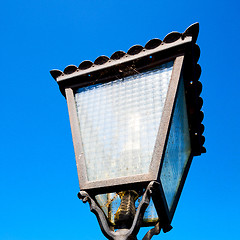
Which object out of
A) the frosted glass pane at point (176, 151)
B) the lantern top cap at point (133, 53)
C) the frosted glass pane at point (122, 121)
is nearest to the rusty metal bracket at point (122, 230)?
the frosted glass pane at point (122, 121)

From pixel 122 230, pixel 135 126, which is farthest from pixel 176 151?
pixel 122 230

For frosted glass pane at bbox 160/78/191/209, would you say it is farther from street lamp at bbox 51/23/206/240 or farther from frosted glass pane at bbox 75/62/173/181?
frosted glass pane at bbox 75/62/173/181

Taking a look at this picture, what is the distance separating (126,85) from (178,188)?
1.55 m

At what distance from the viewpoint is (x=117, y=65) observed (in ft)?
15.2

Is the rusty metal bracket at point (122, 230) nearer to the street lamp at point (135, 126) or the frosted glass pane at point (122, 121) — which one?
the street lamp at point (135, 126)

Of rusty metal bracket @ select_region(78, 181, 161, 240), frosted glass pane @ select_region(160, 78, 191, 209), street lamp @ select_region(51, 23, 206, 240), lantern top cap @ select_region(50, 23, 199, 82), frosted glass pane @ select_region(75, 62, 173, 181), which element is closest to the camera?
rusty metal bracket @ select_region(78, 181, 161, 240)

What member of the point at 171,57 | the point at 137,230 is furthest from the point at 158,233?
the point at 171,57

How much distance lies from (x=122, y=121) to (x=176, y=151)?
828 millimetres

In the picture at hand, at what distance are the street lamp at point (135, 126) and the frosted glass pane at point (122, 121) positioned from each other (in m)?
0.01

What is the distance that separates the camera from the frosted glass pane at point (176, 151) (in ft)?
12.8

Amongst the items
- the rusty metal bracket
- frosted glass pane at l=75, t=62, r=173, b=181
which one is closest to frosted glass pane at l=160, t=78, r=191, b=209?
frosted glass pane at l=75, t=62, r=173, b=181

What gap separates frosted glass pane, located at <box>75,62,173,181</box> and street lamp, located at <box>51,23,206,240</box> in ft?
0.04

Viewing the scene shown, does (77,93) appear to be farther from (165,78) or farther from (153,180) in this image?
(153,180)

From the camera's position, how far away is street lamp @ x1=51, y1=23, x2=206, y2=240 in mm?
3596
